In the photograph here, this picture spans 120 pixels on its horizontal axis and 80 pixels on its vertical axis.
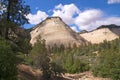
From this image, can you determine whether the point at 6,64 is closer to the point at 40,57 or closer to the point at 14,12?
the point at 14,12

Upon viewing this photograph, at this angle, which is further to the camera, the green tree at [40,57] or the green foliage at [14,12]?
the green tree at [40,57]

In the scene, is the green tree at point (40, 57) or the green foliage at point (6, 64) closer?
the green foliage at point (6, 64)

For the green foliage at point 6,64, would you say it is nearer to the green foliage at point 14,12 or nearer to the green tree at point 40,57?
the green foliage at point 14,12

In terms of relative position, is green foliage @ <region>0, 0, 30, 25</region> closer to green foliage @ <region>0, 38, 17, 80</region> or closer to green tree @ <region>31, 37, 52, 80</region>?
green foliage @ <region>0, 38, 17, 80</region>

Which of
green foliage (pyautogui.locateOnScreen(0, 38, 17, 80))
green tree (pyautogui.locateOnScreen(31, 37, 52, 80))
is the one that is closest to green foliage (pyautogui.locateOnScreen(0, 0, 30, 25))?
green foliage (pyautogui.locateOnScreen(0, 38, 17, 80))

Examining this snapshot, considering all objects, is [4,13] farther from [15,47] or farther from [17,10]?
[15,47]

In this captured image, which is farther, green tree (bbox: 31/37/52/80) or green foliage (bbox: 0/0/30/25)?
green tree (bbox: 31/37/52/80)

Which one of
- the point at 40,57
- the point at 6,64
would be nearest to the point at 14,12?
the point at 6,64

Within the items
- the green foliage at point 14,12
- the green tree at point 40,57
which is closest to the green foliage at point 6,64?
the green foliage at point 14,12

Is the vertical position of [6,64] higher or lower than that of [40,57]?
lower

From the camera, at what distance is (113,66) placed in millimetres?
93438

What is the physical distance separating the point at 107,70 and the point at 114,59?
783cm

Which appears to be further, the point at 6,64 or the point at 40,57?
the point at 40,57

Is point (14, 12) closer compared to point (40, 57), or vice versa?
point (14, 12)
